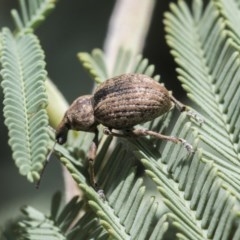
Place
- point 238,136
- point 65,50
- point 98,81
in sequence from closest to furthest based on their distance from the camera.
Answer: point 238,136 < point 98,81 < point 65,50

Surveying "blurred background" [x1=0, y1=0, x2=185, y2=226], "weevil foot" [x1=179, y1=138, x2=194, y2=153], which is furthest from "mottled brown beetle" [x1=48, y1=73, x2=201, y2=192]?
"blurred background" [x1=0, y1=0, x2=185, y2=226]

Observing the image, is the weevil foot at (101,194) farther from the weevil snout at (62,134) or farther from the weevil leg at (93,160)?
the weevil snout at (62,134)

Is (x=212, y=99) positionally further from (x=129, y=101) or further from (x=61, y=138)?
(x=61, y=138)

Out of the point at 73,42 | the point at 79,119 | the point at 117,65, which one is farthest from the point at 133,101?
the point at 73,42

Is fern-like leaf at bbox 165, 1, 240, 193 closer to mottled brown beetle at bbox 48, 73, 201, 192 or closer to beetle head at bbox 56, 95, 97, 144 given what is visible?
mottled brown beetle at bbox 48, 73, 201, 192

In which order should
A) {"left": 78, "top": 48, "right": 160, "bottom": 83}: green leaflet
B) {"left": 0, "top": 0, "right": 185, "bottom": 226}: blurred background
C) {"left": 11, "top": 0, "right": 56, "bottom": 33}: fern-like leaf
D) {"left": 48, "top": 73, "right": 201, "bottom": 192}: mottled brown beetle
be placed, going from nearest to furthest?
{"left": 48, "top": 73, "right": 201, "bottom": 192}: mottled brown beetle
{"left": 78, "top": 48, "right": 160, "bottom": 83}: green leaflet
{"left": 11, "top": 0, "right": 56, "bottom": 33}: fern-like leaf
{"left": 0, "top": 0, "right": 185, "bottom": 226}: blurred background

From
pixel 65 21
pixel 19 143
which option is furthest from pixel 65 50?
pixel 19 143

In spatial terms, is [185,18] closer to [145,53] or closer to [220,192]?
[220,192]
